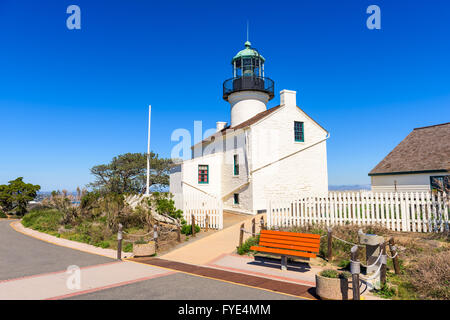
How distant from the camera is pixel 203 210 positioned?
1478 cm

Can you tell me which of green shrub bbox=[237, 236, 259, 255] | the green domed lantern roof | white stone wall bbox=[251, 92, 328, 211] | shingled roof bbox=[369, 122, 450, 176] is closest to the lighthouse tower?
the green domed lantern roof

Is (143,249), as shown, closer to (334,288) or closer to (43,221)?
(334,288)

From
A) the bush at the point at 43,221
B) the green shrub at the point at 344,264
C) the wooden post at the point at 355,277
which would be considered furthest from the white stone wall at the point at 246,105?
the wooden post at the point at 355,277

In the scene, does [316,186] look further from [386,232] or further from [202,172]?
[386,232]

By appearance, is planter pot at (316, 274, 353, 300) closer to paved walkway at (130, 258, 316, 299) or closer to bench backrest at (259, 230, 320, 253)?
paved walkway at (130, 258, 316, 299)

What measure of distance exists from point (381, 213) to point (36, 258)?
1229cm

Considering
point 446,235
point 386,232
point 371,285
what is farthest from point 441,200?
point 371,285

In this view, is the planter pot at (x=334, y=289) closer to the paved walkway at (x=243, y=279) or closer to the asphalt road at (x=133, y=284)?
the paved walkway at (x=243, y=279)

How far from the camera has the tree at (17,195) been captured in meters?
27.3

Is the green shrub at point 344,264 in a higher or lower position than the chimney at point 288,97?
lower

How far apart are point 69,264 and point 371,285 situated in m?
8.15

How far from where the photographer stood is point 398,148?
2323 centimetres

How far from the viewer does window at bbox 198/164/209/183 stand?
21.1 m

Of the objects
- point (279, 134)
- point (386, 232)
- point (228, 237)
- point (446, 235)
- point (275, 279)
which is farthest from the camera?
point (279, 134)
